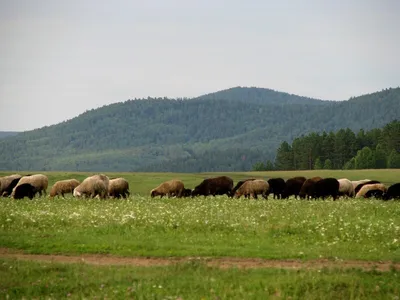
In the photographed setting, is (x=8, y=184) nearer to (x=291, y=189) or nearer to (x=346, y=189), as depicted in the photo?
(x=291, y=189)

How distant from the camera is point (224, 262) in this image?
63.7 ft

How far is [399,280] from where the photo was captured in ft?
53.4

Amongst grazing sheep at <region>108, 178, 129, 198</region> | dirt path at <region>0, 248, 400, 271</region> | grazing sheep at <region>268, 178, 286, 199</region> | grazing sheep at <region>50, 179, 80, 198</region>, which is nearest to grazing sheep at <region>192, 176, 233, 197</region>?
grazing sheep at <region>268, 178, 286, 199</region>

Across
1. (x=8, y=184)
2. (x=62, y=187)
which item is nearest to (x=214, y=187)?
(x=62, y=187)

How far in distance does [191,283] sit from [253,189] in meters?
32.1

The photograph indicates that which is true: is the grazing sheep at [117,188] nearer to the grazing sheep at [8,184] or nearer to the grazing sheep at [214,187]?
the grazing sheep at [214,187]

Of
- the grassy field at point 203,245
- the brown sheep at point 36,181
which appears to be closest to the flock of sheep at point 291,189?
the brown sheep at point 36,181

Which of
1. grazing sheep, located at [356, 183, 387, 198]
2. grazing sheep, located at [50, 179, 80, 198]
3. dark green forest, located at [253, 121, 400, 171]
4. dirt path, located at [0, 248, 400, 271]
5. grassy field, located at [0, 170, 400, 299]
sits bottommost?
dirt path, located at [0, 248, 400, 271]

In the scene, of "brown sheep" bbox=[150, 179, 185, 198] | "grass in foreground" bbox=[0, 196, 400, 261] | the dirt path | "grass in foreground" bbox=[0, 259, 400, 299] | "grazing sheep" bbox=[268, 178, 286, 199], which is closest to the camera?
"grass in foreground" bbox=[0, 259, 400, 299]

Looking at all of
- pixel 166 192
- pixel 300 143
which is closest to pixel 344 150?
pixel 300 143

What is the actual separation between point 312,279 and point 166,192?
34.3m

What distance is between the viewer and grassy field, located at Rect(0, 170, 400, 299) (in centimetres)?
1543

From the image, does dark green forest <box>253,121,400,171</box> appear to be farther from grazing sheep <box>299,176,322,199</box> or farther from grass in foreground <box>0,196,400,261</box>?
grass in foreground <box>0,196,400,261</box>

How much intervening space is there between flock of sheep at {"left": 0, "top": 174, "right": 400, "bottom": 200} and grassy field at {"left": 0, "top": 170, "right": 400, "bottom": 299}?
8.44 metres
